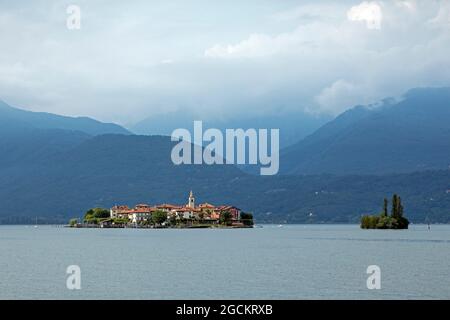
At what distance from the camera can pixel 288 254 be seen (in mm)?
107375

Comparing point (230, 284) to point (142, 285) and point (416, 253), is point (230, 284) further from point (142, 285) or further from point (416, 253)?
point (416, 253)

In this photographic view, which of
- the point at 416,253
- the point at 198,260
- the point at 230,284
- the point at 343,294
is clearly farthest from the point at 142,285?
the point at 416,253

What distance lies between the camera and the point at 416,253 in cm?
10888

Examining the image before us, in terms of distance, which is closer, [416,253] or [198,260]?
[198,260]
